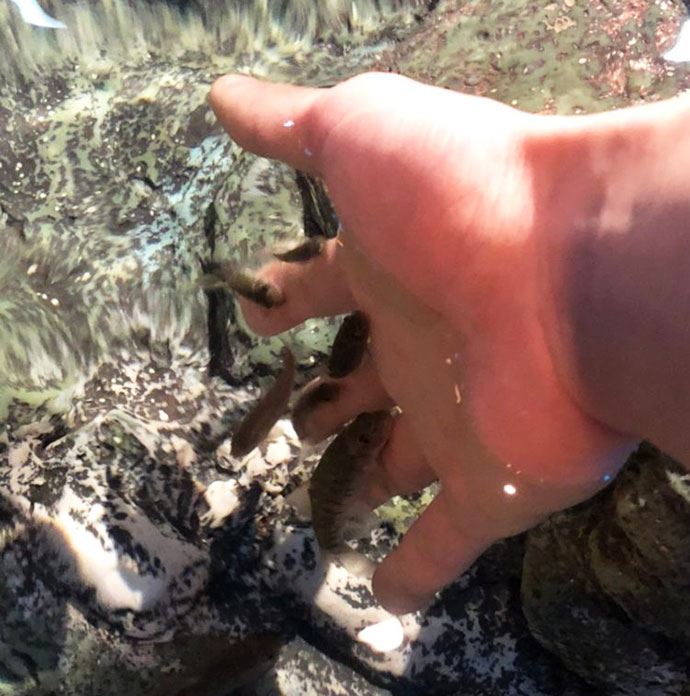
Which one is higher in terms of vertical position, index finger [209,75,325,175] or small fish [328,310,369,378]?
index finger [209,75,325,175]

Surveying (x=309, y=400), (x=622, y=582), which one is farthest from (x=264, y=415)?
(x=622, y=582)

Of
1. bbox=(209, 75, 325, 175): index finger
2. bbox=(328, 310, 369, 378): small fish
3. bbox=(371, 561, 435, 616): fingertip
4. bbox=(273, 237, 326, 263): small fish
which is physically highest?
bbox=(209, 75, 325, 175): index finger

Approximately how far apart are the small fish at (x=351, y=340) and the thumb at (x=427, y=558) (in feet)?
1.66

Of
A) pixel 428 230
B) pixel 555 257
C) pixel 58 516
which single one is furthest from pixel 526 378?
pixel 58 516

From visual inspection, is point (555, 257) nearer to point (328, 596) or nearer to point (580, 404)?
point (580, 404)

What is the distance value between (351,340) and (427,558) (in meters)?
0.70

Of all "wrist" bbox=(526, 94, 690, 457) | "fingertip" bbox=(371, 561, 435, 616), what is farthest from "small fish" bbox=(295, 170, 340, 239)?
"fingertip" bbox=(371, 561, 435, 616)

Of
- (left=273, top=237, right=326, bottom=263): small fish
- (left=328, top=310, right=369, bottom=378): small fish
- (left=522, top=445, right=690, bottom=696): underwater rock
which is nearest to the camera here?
(left=522, top=445, right=690, bottom=696): underwater rock

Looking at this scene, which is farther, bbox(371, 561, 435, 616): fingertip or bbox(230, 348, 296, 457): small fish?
bbox(230, 348, 296, 457): small fish

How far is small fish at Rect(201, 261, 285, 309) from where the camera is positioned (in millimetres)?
2490

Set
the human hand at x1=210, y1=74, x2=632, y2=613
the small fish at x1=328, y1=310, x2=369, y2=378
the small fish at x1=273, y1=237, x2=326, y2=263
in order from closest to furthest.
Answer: the human hand at x1=210, y1=74, x2=632, y2=613 → the small fish at x1=328, y1=310, x2=369, y2=378 → the small fish at x1=273, y1=237, x2=326, y2=263

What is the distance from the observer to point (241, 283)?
2.64 metres

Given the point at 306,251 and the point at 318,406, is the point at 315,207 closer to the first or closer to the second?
the point at 306,251

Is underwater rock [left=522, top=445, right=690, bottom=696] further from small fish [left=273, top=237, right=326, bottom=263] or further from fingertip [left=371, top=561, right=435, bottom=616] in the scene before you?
small fish [left=273, top=237, right=326, bottom=263]
